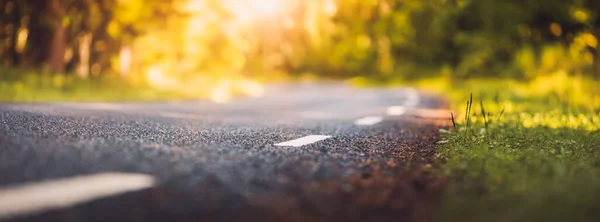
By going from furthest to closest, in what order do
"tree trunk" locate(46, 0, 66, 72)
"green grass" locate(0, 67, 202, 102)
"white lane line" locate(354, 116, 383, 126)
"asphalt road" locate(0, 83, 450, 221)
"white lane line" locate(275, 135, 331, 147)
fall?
"tree trunk" locate(46, 0, 66, 72) → "green grass" locate(0, 67, 202, 102) → "white lane line" locate(354, 116, 383, 126) → "white lane line" locate(275, 135, 331, 147) → "asphalt road" locate(0, 83, 450, 221)

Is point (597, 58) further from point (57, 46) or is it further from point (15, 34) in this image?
point (15, 34)

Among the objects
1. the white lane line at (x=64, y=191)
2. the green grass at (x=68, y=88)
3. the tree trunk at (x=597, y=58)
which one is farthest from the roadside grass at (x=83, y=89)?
the tree trunk at (x=597, y=58)

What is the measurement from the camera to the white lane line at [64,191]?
257cm

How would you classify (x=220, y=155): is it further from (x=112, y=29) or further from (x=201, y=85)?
(x=201, y=85)

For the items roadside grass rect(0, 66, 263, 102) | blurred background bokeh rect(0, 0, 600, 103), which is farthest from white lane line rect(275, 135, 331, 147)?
roadside grass rect(0, 66, 263, 102)

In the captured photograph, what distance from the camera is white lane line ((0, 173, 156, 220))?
2.57m

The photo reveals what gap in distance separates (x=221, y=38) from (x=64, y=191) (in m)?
22.2

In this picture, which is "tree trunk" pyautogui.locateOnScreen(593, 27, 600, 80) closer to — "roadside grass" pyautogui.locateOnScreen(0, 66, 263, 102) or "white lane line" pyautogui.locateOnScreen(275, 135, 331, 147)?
"white lane line" pyautogui.locateOnScreen(275, 135, 331, 147)

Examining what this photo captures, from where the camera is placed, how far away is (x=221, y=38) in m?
24.7

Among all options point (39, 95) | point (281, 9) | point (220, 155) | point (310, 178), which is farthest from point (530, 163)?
point (281, 9)

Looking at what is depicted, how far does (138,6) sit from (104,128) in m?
12.2

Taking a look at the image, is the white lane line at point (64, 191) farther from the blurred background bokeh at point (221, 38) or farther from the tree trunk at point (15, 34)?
the tree trunk at point (15, 34)

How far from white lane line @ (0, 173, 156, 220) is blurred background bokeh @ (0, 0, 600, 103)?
5.94 meters

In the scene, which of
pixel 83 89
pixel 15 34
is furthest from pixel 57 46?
pixel 83 89
